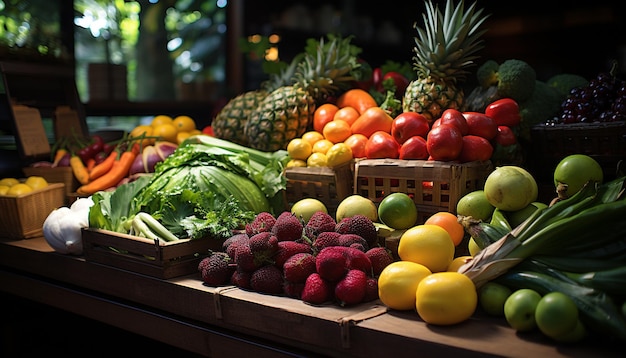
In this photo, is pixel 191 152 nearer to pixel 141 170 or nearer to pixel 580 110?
pixel 141 170

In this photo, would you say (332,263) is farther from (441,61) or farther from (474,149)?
(441,61)

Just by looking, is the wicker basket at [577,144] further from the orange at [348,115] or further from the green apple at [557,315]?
the green apple at [557,315]

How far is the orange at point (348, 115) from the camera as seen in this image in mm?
2736

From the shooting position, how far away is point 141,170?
3.18m

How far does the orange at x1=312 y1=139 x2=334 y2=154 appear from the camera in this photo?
8.59 feet

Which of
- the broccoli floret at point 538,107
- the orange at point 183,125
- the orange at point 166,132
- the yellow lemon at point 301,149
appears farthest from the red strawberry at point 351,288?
the orange at point 183,125

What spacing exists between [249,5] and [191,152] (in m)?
3.43

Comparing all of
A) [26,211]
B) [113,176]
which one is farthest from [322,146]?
[26,211]

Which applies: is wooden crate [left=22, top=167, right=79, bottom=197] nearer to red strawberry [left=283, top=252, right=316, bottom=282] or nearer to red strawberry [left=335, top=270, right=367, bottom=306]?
red strawberry [left=283, top=252, right=316, bottom=282]

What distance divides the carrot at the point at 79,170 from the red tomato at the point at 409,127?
1.77m

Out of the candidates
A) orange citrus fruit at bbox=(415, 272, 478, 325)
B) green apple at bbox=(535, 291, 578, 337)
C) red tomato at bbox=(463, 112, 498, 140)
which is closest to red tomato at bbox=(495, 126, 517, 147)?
red tomato at bbox=(463, 112, 498, 140)

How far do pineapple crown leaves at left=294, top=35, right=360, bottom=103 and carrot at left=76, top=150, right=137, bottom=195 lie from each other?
40.3 inches

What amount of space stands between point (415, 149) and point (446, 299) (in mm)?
857

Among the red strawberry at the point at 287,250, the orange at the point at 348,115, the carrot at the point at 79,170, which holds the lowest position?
the red strawberry at the point at 287,250
